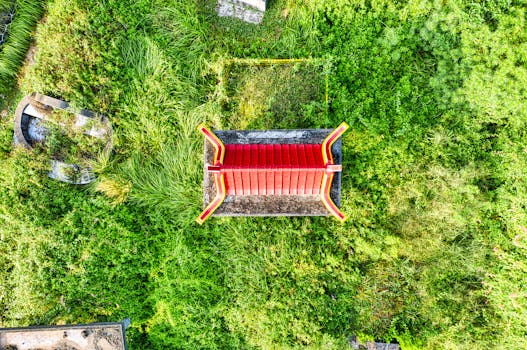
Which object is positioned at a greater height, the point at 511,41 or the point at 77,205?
the point at 511,41

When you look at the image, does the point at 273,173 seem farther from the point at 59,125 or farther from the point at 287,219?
the point at 59,125

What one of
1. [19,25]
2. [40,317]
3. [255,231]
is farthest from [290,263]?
[19,25]

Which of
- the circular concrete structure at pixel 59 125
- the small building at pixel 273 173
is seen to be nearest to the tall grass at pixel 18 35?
the circular concrete structure at pixel 59 125

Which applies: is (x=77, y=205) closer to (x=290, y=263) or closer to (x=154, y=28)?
(x=154, y=28)

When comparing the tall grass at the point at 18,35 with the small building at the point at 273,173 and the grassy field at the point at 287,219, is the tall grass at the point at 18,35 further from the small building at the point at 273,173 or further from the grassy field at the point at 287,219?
the small building at the point at 273,173

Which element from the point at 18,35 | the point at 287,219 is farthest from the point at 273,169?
the point at 18,35
